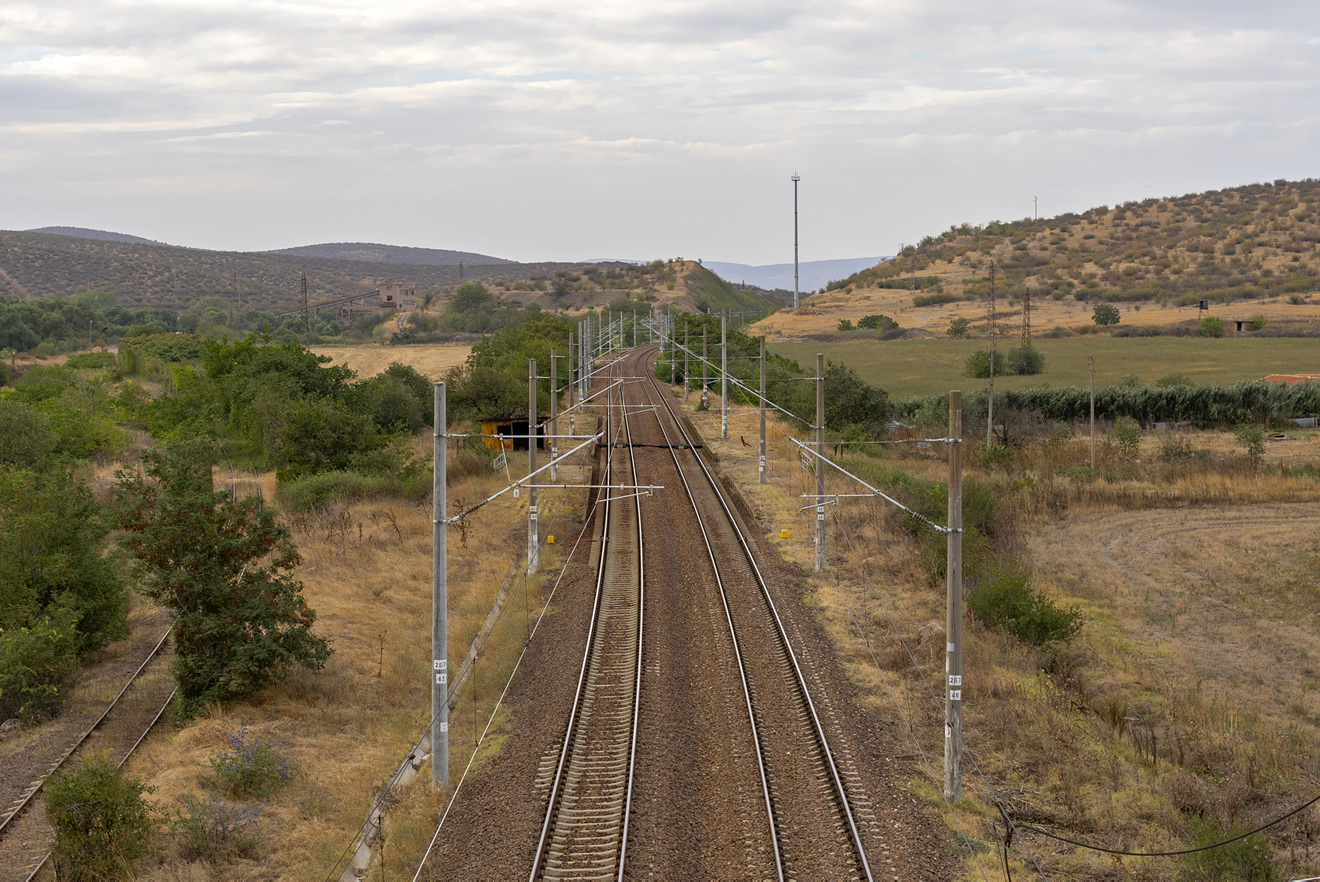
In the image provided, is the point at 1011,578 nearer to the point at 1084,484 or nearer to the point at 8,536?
the point at 1084,484

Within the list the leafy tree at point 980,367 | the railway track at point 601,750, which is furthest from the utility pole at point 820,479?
the leafy tree at point 980,367

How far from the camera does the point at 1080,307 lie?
405ft

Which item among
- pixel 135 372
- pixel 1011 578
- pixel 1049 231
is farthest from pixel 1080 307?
pixel 1011 578

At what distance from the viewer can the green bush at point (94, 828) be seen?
490 inches

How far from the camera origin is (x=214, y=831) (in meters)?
13.2

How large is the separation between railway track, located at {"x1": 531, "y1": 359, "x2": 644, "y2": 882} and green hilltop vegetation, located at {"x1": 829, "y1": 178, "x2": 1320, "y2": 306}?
306 ft

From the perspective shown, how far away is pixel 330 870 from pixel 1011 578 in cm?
1595

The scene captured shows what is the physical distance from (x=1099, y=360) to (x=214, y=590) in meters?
75.9

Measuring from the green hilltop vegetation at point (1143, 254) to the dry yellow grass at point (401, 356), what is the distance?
57964 mm

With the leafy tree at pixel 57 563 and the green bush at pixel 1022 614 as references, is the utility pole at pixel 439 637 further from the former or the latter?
the green bush at pixel 1022 614

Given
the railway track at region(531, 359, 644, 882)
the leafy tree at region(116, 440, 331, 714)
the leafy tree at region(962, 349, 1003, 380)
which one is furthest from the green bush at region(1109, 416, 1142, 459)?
the leafy tree at region(116, 440, 331, 714)

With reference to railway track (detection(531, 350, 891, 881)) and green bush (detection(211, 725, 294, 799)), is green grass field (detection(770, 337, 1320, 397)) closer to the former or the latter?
railway track (detection(531, 350, 891, 881))

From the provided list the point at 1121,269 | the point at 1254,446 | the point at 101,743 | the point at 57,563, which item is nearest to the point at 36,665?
the point at 57,563

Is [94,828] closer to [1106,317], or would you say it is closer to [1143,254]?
[1106,317]
